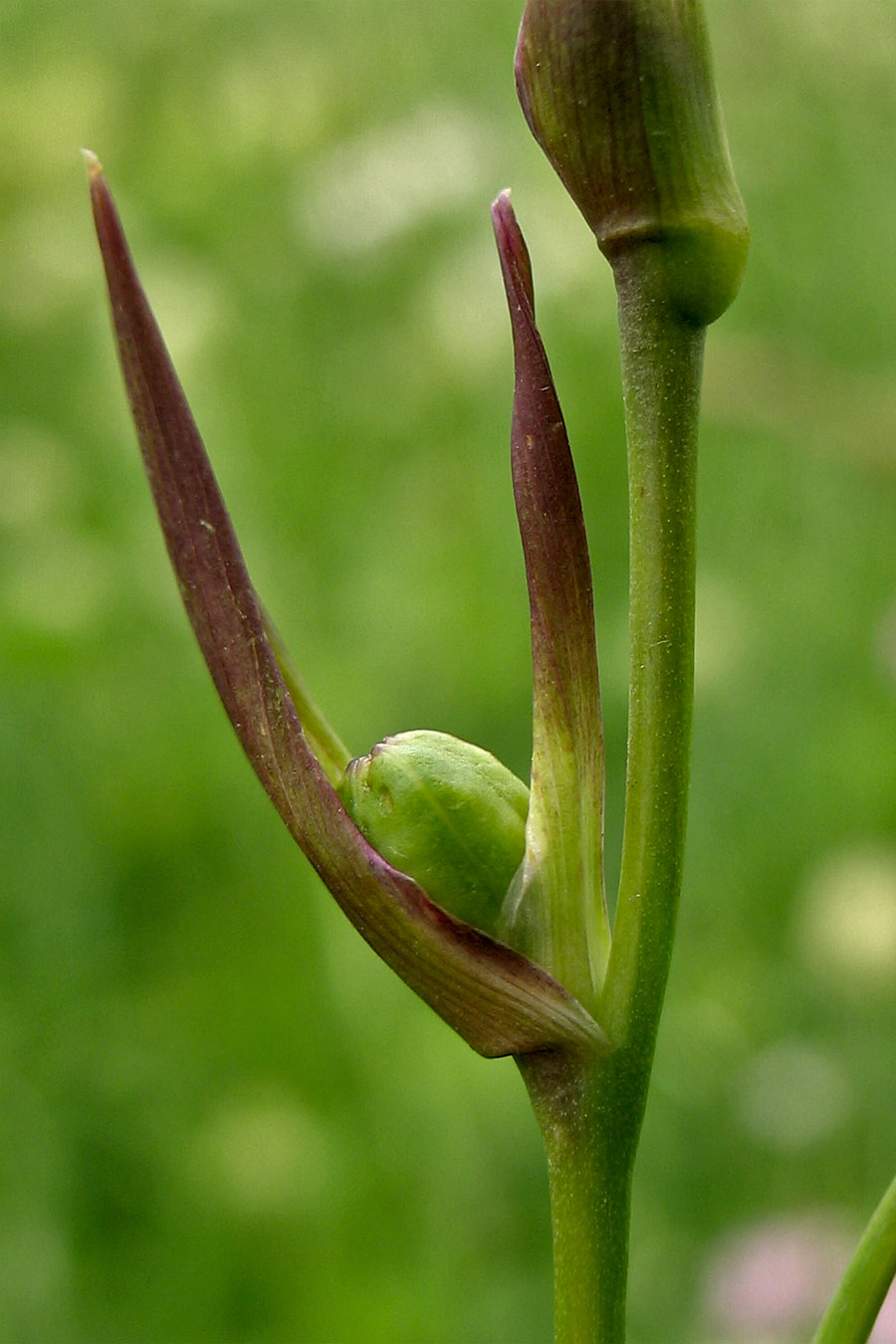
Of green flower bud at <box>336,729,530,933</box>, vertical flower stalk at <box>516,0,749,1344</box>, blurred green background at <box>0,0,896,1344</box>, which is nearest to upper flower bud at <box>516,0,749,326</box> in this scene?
vertical flower stalk at <box>516,0,749,1344</box>

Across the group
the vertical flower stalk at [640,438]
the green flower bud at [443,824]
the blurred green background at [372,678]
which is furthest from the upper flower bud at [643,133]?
the blurred green background at [372,678]

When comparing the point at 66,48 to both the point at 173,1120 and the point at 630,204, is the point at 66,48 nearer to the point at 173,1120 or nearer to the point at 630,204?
the point at 173,1120

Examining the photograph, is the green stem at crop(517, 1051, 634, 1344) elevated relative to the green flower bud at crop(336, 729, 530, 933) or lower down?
lower down

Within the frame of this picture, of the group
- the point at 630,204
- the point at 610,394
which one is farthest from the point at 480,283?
the point at 630,204

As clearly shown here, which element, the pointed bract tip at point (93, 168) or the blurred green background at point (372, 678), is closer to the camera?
the pointed bract tip at point (93, 168)

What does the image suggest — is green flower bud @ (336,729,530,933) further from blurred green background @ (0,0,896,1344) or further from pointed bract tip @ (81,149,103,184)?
blurred green background @ (0,0,896,1344)

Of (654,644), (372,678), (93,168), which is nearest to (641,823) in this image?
(654,644)

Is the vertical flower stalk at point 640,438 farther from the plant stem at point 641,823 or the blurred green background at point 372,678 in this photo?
the blurred green background at point 372,678
